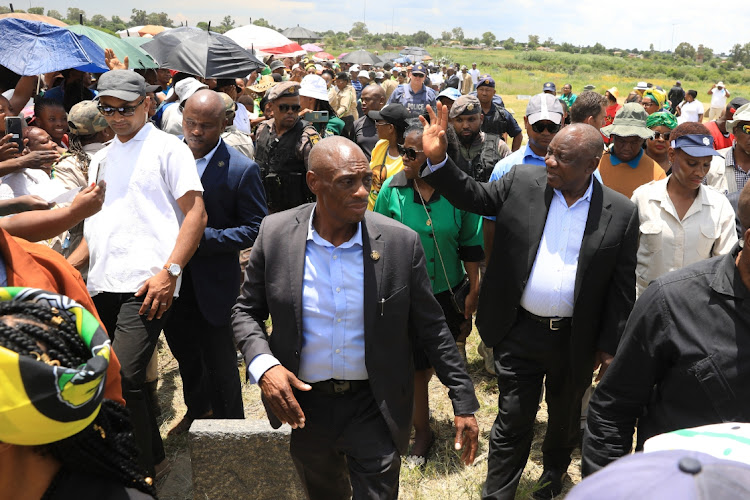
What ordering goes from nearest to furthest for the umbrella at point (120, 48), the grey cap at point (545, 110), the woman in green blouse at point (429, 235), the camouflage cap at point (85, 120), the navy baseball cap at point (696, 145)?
the navy baseball cap at point (696, 145), the woman in green blouse at point (429, 235), the camouflage cap at point (85, 120), the grey cap at point (545, 110), the umbrella at point (120, 48)

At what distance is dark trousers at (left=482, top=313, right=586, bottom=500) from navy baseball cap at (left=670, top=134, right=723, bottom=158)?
54.6 inches

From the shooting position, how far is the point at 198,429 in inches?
149

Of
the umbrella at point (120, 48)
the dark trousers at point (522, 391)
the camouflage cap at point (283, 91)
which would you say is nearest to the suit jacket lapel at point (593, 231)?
the dark trousers at point (522, 391)

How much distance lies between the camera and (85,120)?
4.89 metres

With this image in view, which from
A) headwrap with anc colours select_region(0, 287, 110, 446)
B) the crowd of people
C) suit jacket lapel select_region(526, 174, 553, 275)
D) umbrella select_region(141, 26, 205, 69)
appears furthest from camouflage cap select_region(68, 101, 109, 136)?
umbrella select_region(141, 26, 205, 69)

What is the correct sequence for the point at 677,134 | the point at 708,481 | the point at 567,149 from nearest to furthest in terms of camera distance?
the point at 708,481, the point at 567,149, the point at 677,134

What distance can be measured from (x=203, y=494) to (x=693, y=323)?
2832 mm

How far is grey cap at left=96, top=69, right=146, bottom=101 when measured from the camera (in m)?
3.86

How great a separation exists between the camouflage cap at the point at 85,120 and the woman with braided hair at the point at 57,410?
3306 mm

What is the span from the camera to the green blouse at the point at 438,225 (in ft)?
14.8

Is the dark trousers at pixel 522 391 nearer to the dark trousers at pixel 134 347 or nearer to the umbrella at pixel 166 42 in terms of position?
the dark trousers at pixel 134 347

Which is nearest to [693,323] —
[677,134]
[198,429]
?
[677,134]

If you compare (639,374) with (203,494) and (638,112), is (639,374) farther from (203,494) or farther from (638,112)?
(638,112)

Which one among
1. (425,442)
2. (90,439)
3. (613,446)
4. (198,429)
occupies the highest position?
(90,439)
